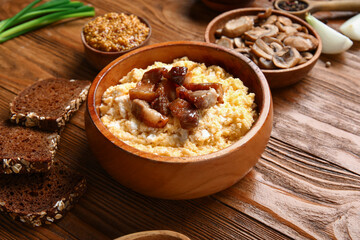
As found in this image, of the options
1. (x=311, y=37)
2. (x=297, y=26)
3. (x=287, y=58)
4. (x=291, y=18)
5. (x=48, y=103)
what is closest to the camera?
(x=48, y=103)

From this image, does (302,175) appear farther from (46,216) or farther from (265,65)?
(46,216)

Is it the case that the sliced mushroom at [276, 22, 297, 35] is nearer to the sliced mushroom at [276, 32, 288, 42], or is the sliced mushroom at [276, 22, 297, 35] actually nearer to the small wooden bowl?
the sliced mushroom at [276, 32, 288, 42]

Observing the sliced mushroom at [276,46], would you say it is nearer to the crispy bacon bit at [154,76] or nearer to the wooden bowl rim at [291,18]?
the wooden bowl rim at [291,18]

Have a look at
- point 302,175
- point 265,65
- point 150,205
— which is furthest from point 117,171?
point 265,65

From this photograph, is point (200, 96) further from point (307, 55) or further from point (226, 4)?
point (226, 4)

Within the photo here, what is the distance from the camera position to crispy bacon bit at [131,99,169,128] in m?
2.00

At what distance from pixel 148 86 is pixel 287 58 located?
1247 millimetres

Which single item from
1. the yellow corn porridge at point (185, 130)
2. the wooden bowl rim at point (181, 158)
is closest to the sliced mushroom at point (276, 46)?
the wooden bowl rim at point (181, 158)

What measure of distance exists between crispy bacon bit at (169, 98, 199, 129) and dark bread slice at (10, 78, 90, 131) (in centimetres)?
97

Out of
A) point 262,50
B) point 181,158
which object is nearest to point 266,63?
point 262,50

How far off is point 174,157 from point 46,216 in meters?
0.84

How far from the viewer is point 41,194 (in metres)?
2.18

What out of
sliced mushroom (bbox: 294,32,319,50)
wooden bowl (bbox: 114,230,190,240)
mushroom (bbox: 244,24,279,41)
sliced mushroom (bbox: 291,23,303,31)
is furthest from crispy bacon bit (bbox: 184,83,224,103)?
sliced mushroom (bbox: 291,23,303,31)

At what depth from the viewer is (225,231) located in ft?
6.76
